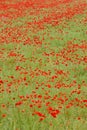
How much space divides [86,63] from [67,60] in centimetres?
75

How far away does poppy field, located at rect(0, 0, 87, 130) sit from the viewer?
19.8ft

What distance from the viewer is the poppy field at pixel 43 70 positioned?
602 cm

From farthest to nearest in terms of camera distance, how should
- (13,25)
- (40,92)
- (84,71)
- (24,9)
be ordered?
(24,9)
(13,25)
(84,71)
(40,92)

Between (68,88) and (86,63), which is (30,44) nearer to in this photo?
(86,63)

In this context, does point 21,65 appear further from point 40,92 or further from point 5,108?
point 5,108

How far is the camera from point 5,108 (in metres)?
6.71

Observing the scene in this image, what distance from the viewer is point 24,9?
25078 millimetres

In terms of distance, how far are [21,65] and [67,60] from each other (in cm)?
171

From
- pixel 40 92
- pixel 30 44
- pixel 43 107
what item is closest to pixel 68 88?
pixel 40 92

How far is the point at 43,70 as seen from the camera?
10.3m

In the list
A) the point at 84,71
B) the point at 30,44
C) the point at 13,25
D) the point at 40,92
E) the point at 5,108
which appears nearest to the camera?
the point at 5,108

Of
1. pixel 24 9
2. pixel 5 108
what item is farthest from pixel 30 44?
pixel 24 9

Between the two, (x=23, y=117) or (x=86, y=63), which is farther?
(x=86, y=63)

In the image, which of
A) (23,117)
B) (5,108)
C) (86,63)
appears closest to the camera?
(23,117)
